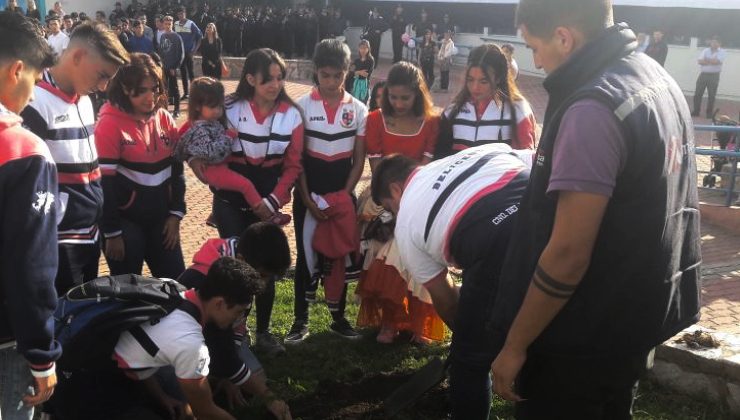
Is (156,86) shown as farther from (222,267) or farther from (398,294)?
(398,294)

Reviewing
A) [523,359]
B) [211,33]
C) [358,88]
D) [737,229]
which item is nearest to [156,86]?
[523,359]

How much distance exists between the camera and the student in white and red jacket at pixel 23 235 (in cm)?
212

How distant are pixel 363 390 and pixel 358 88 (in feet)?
25.5

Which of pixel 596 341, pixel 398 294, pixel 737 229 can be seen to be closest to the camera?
pixel 596 341

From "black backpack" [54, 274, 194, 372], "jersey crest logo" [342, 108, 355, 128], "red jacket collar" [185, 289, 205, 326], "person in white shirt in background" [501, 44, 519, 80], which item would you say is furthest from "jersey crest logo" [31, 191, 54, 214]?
"person in white shirt in background" [501, 44, 519, 80]

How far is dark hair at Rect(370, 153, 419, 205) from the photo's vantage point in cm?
320

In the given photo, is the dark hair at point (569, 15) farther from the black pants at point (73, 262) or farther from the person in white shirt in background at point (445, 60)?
the person in white shirt in background at point (445, 60)

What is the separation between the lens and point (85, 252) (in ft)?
11.3

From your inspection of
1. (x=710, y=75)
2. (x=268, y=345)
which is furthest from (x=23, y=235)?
(x=710, y=75)

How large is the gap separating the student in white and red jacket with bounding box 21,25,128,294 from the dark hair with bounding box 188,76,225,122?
72 cm

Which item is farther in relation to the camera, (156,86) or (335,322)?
(335,322)

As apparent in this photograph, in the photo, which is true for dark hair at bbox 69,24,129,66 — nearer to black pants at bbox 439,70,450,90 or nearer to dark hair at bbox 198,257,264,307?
dark hair at bbox 198,257,264,307

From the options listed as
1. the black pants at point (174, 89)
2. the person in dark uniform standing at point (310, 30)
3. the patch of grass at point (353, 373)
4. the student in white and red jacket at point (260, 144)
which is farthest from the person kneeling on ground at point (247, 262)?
the person in dark uniform standing at point (310, 30)

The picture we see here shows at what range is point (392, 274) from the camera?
4.37 meters
